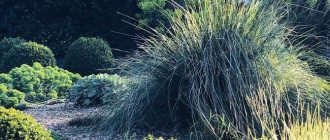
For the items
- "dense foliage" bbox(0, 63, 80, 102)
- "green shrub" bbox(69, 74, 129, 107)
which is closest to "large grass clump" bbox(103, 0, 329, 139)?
"green shrub" bbox(69, 74, 129, 107)

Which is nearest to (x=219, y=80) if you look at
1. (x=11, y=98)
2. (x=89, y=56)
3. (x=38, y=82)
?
(x=11, y=98)

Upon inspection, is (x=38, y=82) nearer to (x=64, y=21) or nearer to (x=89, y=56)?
(x=89, y=56)

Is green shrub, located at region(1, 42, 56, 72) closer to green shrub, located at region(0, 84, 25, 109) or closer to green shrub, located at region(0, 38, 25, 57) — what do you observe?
green shrub, located at region(0, 38, 25, 57)

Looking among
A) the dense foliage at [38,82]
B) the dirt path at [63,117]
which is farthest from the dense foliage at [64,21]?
the dirt path at [63,117]

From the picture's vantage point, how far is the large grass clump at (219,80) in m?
6.26

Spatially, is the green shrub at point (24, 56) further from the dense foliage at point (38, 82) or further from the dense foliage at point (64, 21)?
the dense foliage at point (64, 21)

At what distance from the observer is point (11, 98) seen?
334 inches

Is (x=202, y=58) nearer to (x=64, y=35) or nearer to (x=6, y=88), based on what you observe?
(x=6, y=88)

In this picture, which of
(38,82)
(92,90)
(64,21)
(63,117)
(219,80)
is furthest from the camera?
(64,21)

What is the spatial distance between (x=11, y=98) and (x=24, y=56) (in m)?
2.86

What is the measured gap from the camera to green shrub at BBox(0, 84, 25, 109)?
8430 mm

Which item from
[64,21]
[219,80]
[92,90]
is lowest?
[92,90]

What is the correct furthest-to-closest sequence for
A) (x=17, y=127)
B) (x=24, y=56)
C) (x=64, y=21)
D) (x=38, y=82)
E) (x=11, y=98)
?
(x=64, y=21)
(x=24, y=56)
(x=38, y=82)
(x=11, y=98)
(x=17, y=127)

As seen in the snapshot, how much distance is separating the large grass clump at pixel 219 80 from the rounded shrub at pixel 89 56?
178 inches
